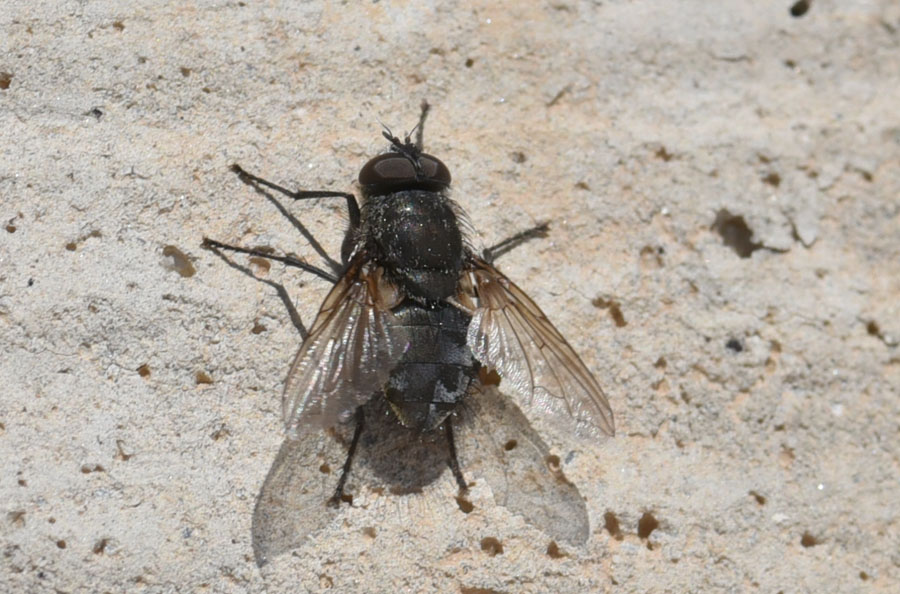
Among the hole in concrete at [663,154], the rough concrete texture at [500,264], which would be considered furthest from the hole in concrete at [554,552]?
the hole in concrete at [663,154]

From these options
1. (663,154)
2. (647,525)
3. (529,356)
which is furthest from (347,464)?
(663,154)

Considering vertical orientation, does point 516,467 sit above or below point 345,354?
below

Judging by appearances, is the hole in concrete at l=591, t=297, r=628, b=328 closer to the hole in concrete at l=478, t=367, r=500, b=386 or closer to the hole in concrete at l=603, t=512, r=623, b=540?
the hole in concrete at l=478, t=367, r=500, b=386

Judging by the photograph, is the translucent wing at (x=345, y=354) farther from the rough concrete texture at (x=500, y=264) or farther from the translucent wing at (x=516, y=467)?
the translucent wing at (x=516, y=467)

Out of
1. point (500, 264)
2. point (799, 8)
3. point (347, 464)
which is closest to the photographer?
point (347, 464)

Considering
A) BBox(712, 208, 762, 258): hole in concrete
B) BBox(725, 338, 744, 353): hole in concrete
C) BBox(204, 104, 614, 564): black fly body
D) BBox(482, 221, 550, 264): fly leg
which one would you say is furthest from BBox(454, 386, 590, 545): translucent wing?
BBox(712, 208, 762, 258): hole in concrete

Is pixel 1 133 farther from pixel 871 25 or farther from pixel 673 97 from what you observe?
pixel 871 25

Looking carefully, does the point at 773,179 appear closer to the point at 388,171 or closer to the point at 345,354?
the point at 388,171
